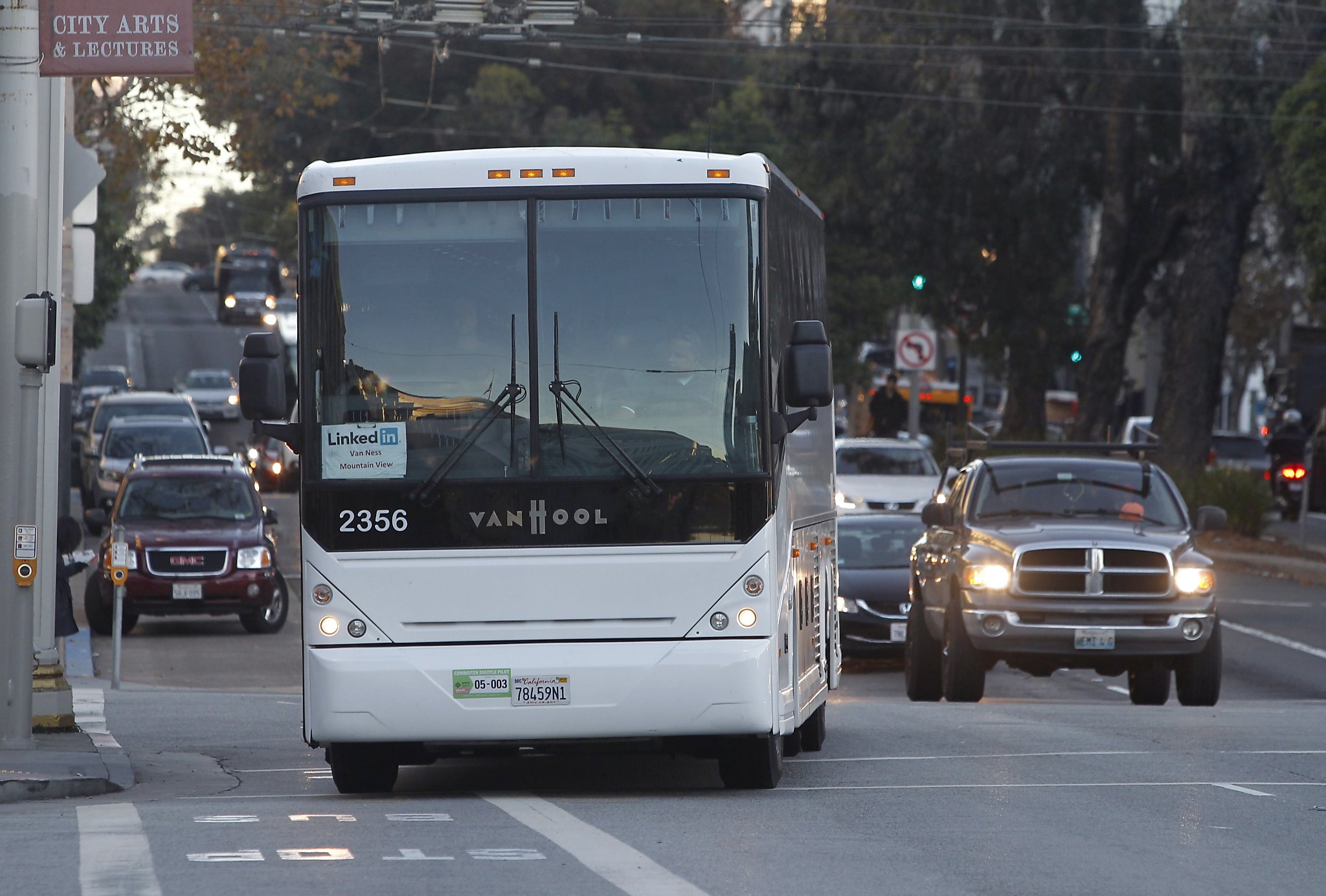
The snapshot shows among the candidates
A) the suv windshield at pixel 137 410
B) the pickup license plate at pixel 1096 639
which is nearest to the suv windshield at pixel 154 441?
the suv windshield at pixel 137 410

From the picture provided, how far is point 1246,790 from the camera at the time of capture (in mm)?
10695

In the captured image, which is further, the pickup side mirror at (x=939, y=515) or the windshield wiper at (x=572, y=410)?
the pickup side mirror at (x=939, y=515)

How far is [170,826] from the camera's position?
31.1ft

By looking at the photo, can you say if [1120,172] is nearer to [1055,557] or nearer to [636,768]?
[1055,557]

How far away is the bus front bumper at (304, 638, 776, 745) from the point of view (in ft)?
32.5

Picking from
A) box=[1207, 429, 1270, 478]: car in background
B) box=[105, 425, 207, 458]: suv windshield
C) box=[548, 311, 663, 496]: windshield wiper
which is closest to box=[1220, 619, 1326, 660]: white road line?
box=[548, 311, 663, 496]: windshield wiper

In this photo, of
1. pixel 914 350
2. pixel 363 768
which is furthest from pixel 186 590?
pixel 914 350

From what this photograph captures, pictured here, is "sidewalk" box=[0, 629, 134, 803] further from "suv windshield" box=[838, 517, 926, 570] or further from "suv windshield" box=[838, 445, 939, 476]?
"suv windshield" box=[838, 445, 939, 476]

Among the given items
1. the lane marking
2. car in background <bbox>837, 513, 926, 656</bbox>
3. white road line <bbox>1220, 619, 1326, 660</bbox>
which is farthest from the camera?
white road line <bbox>1220, 619, 1326, 660</bbox>

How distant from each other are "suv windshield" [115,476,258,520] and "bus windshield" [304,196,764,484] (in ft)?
46.3

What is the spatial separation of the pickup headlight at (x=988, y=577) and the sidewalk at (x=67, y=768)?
6.46 m

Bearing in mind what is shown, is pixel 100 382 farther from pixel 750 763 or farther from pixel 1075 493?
pixel 750 763

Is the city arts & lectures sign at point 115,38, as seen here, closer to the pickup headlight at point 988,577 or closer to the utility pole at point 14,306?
the utility pole at point 14,306

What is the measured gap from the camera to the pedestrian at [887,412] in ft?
133
